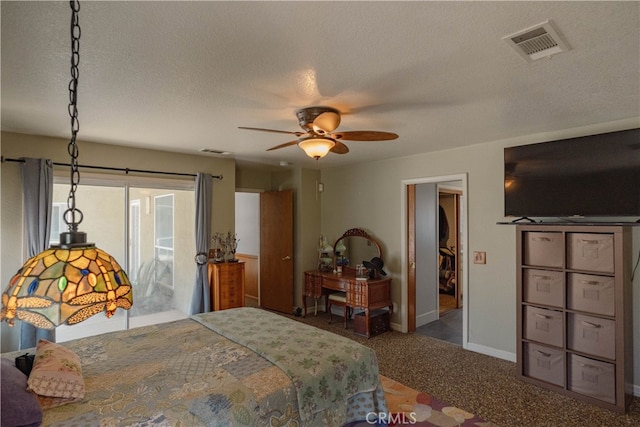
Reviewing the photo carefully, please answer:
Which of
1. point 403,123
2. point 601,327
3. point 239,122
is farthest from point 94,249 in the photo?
point 601,327

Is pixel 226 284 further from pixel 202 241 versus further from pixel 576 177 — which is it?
pixel 576 177

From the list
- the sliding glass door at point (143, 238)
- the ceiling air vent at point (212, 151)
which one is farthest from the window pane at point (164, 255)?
the ceiling air vent at point (212, 151)

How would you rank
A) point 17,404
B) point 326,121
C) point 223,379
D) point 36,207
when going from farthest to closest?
point 36,207, point 326,121, point 223,379, point 17,404

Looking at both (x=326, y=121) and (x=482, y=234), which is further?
(x=482, y=234)

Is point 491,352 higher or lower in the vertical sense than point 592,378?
lower

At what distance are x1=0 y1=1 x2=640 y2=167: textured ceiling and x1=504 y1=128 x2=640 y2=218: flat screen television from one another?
0.77 ft

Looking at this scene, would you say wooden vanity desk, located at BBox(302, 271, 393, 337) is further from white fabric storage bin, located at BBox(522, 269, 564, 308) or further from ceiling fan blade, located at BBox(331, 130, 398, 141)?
ceiling fan blade, located at BBox(331, 130, 398, 141)

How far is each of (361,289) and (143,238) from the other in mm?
2981

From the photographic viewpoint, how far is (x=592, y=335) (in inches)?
114

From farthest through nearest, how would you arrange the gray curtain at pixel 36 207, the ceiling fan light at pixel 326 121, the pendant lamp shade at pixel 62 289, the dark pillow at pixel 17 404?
the gray curtain at pixel 36 207 → the ceiling fan light at pixel 326 121 → the dark pillow at pixel 17 404 → the pendant lamp shade at pixel 62 289

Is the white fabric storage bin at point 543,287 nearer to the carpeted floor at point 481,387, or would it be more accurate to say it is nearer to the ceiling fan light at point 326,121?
the carpeted floor at point 481,387

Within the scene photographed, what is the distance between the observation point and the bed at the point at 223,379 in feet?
5.47

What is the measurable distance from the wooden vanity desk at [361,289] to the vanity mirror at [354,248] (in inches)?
10.2

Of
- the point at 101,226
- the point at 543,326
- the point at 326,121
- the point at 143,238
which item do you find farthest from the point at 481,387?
the point at 101,226
